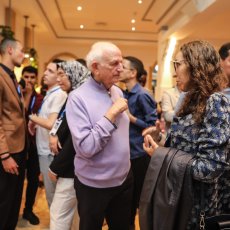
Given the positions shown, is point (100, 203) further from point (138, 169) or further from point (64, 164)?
point (138, 169)

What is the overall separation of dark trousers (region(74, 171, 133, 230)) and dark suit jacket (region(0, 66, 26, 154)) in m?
0.93

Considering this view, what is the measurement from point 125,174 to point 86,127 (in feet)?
1.29

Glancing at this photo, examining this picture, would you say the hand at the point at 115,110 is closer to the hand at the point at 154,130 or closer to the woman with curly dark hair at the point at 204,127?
the hand at the point at 154,130

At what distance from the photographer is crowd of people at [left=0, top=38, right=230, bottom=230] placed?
1235 mm

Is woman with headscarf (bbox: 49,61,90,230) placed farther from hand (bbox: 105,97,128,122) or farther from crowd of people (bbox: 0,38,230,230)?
hand (bbox: 105,97,128,122)

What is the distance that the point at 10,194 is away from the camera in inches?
99.3

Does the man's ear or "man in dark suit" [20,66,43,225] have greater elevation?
the man's ear

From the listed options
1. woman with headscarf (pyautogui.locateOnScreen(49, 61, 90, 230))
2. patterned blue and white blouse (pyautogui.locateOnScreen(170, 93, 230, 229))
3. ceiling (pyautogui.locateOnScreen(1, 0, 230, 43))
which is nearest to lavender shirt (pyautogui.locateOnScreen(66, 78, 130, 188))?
woman with headscarf (pyautogui.locateOnScreen(49, 61, 90, 230))

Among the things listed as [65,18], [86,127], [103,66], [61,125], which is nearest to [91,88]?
[103,66]

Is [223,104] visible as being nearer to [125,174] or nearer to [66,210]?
[125,174]

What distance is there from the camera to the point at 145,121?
278cm

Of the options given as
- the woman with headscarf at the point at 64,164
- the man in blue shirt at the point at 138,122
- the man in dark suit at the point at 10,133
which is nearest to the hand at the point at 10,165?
the man in dark suit at the point at 10,133

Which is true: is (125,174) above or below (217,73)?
below

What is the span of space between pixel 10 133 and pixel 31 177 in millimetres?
1010
